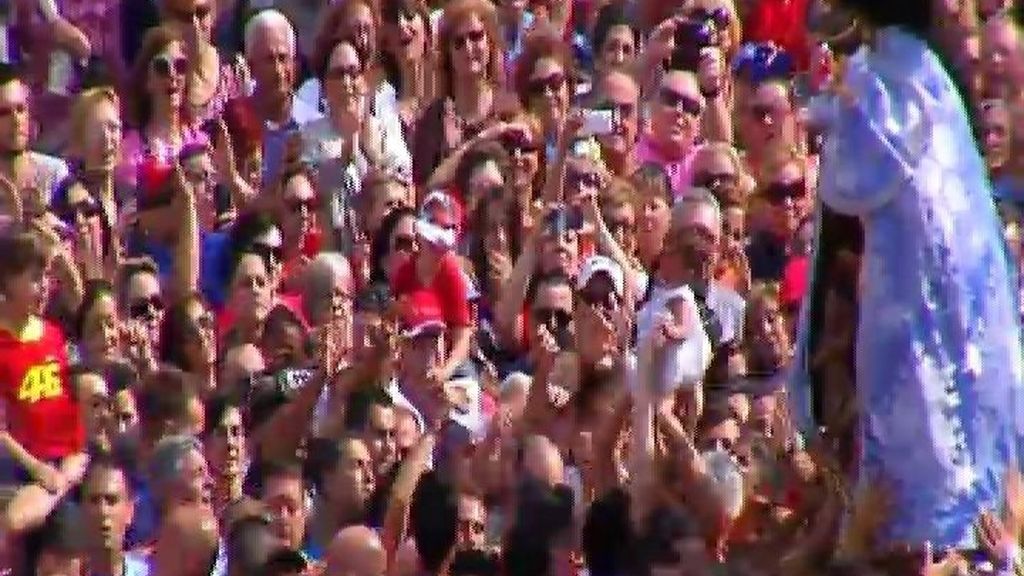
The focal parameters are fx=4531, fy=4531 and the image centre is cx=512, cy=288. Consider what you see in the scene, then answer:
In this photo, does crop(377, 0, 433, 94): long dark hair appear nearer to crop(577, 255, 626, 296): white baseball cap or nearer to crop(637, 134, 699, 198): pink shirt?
crop(637, 134, 699, 198): pink shirt

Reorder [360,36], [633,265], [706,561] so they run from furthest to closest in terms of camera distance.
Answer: [360,36], [633,265], [706,561]

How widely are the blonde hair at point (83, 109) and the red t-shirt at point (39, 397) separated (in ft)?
4.56

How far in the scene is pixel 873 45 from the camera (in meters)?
11.1

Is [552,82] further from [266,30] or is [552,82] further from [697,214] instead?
[697,214]

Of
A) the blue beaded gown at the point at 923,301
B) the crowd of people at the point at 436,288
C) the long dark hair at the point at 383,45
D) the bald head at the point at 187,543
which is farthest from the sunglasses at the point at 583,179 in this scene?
the blue beaded gown at the point at 923,301

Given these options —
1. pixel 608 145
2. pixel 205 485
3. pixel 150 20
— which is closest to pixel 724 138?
pixel 608 145

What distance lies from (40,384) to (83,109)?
5.38 ft

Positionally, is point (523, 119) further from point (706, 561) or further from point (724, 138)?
point (706, 561)

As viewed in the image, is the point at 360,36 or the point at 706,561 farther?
the point at 360,36

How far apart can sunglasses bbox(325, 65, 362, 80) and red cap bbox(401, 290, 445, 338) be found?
3.92 ft

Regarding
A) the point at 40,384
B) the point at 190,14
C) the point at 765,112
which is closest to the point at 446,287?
the point at 40,384

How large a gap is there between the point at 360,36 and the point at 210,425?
2294mm

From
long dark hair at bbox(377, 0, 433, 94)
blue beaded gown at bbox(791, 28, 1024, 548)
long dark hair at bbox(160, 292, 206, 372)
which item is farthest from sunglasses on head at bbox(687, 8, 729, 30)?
blue beaded gown at bbox(791, 28, 1024, 548)

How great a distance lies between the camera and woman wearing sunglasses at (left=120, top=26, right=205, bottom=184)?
580 inches
